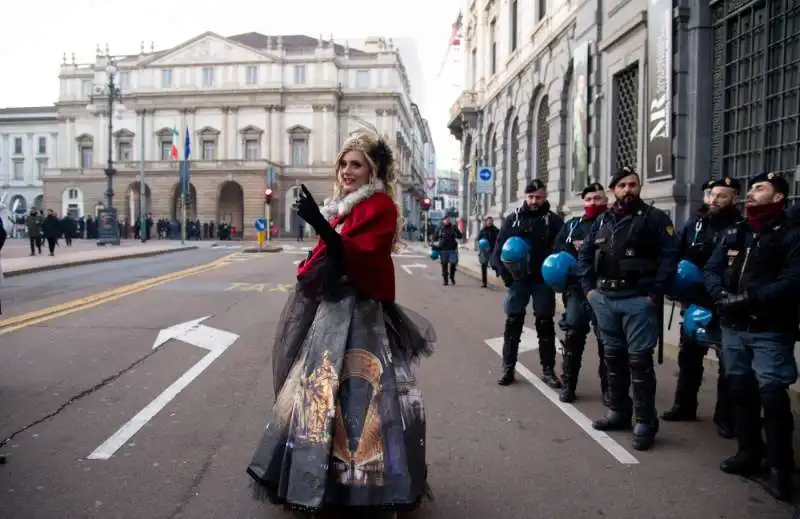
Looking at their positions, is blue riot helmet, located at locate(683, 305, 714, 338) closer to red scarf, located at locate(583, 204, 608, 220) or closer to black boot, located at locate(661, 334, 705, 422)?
black boot, located at locate(661, 334, 705, 422)

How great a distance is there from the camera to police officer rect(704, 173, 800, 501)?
13.6 ft

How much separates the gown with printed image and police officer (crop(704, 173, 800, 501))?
2.21 meters

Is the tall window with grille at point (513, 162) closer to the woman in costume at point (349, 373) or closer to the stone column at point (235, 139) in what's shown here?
the woman in costume at point (349, 373)

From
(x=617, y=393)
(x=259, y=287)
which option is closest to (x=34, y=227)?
(x=259, y=287)

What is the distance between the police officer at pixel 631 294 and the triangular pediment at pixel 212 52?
248 feet

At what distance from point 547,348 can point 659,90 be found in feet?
30.3

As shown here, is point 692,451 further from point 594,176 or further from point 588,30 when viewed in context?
point 588,30

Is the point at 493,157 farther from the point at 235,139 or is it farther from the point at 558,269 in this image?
the point at 235,139

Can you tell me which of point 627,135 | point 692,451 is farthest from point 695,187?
point 692,451

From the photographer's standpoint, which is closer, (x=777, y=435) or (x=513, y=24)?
(x=777, y=435)

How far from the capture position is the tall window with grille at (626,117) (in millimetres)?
16703

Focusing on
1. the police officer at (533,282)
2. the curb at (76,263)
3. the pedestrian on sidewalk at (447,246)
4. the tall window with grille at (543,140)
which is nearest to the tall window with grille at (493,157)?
the tall window with grille at (543,140)

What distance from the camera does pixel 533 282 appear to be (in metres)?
6.81

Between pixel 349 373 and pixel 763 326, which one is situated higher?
pixel 763 326
